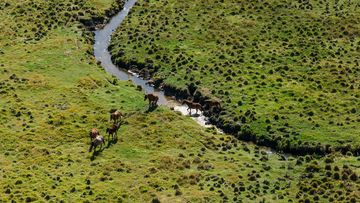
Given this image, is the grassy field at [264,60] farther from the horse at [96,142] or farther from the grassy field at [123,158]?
the horse at [96,142]

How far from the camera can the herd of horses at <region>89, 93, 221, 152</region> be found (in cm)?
6066

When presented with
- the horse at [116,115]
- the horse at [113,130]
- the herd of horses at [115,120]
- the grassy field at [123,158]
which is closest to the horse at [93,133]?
the herd of horses at [115,120]

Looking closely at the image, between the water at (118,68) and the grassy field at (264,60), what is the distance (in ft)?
4.47

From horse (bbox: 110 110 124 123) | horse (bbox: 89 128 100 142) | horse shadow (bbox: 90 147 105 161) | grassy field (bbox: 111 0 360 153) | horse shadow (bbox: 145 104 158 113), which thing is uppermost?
grassy field (bbox: 111 0 360 153)

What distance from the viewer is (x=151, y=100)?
2670 inches

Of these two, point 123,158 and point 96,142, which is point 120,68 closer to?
point 96,142

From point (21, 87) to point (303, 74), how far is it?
3258cm

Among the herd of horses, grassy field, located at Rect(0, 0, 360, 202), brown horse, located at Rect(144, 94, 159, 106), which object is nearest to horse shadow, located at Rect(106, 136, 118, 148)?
the herd of horses

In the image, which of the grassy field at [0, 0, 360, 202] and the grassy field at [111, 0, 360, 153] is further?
the grassy field at [111, 0, 360, 153]

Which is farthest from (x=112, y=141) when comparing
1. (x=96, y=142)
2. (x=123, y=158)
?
(x=123, y=158)

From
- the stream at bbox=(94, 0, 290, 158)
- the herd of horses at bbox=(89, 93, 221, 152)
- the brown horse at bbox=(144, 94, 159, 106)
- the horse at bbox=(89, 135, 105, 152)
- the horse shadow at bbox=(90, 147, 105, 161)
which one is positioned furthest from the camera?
the stream at bbox=(94, 0, 290, 158)

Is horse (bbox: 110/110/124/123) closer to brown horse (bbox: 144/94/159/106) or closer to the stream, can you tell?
brown horse (bbox: 144/94/159/106)

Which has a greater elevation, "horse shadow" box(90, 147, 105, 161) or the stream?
the stream

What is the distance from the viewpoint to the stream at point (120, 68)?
68125mm
